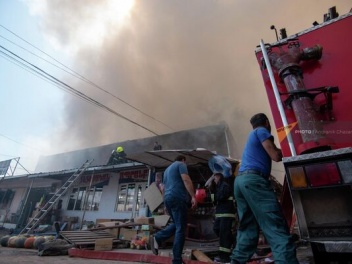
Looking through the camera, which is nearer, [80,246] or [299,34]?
[299,34]

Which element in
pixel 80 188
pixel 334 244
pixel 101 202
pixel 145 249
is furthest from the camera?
pixel 80 188

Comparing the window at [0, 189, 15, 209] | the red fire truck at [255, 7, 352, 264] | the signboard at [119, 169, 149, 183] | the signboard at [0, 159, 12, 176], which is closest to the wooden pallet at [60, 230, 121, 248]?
the signboard at [119, 169, 149, 183]

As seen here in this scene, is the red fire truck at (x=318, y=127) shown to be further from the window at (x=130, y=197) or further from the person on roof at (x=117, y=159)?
the person on roof at (x=117, y=159)

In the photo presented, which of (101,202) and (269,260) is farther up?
(101,202)

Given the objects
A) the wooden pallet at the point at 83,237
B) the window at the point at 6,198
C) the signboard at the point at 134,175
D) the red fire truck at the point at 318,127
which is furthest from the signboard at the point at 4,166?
the red fire truck at the point at 318,127

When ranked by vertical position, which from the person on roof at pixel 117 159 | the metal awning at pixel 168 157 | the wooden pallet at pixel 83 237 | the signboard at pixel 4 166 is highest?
the signboard at pixel 4 166

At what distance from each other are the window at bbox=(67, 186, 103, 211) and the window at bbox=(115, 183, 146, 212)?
4.53 ft

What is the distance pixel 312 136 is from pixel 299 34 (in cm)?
130

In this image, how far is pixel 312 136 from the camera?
1.68m

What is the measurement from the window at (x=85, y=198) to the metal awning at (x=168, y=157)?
4979mm

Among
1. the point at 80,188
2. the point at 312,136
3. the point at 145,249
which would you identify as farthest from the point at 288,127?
the point at 80,188

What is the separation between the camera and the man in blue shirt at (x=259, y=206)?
158 centimetres

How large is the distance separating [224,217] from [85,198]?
9799 mm

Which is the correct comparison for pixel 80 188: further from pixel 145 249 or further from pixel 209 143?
pixel 145 249
